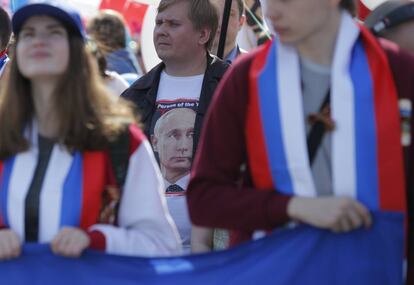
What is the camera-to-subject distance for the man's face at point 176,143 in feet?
16.2

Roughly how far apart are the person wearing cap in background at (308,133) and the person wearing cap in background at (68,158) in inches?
10.9

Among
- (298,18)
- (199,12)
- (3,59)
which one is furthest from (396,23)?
(3,59)

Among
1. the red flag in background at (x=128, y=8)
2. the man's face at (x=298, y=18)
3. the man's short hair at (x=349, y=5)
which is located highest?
the red flag in background at (x=128, y=8)

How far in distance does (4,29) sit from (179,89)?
4.80ft

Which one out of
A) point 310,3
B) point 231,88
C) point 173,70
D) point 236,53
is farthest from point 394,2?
point 236,53

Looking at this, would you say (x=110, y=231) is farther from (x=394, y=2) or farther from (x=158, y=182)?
(x=394, y=2)

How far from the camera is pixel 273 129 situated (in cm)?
310

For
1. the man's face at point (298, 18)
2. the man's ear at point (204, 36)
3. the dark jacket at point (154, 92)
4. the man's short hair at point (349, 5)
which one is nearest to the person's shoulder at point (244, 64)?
the man's face at point (298, 18)

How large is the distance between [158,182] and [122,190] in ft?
0.45

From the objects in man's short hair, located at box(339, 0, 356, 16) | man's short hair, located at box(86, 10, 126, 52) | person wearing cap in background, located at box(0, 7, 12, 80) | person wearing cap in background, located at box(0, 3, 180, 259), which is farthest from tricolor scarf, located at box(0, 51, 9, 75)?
man's short hair, located at box(339, 0, 356, 16)

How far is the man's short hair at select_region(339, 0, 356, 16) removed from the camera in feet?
10.8

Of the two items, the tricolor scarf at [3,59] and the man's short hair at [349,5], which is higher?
the man's short hair at [349,5]

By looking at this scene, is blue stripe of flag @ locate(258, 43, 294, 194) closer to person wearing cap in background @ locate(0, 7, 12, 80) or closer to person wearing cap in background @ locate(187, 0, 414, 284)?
person wearing cap in background @ locate(187, 0, 414, 284)

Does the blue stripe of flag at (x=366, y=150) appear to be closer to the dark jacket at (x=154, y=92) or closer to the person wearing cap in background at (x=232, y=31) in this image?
the dark jacket at (x=154, y=92)
